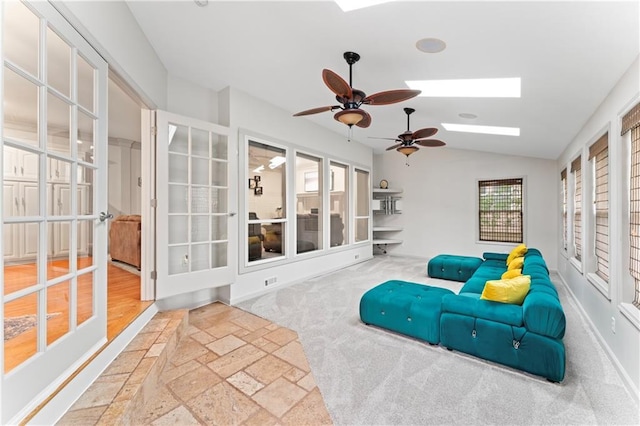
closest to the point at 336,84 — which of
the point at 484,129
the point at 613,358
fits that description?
the point at 484,129

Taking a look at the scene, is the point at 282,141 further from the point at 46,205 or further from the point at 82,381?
the point at 82,381

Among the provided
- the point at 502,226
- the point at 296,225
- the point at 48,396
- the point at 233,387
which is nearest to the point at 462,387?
the point at 233,387

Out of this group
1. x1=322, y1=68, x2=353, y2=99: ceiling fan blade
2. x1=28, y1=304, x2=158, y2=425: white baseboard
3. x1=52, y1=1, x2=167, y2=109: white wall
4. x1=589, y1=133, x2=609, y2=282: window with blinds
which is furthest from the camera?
x1=589, y1=133, x2=609, y2=282: window with blinds

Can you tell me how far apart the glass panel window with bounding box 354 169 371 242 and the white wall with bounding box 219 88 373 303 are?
0.48 m

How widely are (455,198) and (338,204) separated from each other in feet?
10.8

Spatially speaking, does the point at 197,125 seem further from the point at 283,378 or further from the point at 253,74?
the point at 283,378

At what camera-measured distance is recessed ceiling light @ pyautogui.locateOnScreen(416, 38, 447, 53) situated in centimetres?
233

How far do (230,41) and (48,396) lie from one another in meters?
3.11

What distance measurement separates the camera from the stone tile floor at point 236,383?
1920 millimetres

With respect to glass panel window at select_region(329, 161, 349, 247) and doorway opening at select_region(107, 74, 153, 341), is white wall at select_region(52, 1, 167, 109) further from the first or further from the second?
glass panel window at select_region(329, 161, 349, 247)

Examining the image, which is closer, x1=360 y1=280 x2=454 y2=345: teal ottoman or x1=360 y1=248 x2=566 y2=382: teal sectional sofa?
x1=360 y1=248 x2=566 y2=382: teal sectional sofa

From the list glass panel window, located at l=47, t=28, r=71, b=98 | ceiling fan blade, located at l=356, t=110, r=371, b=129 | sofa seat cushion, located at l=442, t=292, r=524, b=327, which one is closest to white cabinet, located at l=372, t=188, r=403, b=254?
ceiling fan blade, located at l=356, t=110, r=371, b=129

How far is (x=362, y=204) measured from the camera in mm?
7637

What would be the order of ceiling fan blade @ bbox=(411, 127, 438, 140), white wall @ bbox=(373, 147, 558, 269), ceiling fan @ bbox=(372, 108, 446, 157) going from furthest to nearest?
white wall @ bbox=(373, 147, 558, 269) → ceiling fan @ bbox=(372, 108, 446, 157) → ceiling fan blade @ bbox=(411, 127, 438, 140)
